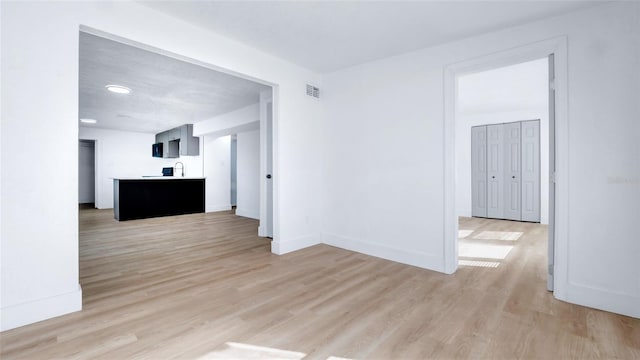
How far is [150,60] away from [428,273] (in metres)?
4.25

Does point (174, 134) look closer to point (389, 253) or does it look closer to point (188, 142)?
point (188, 142)

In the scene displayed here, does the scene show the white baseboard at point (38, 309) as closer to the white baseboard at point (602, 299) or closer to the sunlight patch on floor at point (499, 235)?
the white baseboard at point (602, 299)

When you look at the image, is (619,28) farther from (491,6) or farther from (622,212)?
(622,212)

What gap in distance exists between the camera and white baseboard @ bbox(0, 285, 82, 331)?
6.49 feet

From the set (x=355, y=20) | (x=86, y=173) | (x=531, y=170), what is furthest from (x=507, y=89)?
(x=86, y=173)

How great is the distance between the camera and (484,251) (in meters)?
4.15

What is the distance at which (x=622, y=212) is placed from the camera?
2344mm

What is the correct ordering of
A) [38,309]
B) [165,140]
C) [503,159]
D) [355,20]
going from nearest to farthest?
[38,309], [355,20], [503,159], [165,140]

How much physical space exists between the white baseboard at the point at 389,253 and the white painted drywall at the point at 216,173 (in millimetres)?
5244

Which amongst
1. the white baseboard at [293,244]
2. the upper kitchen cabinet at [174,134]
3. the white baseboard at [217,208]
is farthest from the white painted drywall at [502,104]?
the upper kitchen cabinet at [174,134]

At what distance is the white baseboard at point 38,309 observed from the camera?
1979mm

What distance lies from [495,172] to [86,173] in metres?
13.4

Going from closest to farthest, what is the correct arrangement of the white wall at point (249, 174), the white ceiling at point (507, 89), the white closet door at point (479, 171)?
1. the white ceiling at point (507, 89)
2. the white closet door at point (479, 171)
3. the white wall at point (249, 174)

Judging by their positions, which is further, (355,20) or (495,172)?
(495,172)
